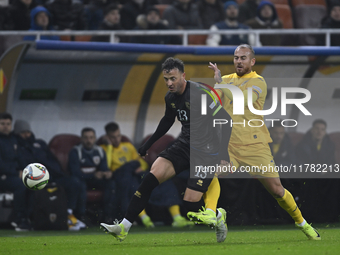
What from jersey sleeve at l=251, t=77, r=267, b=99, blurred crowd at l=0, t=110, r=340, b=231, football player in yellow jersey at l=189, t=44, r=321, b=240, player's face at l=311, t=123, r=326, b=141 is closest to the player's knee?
football player in yellow jersey at l=189, t=44, r=321, b=240

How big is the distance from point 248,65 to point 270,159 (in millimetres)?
1000

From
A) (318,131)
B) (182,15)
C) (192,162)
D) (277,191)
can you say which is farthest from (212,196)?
(182,15)

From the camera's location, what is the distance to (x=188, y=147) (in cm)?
590

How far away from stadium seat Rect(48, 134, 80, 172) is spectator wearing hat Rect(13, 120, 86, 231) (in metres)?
0.64

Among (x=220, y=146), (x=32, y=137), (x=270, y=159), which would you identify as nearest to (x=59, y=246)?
(x=220, y=146)

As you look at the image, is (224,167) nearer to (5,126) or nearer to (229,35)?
(5,126)

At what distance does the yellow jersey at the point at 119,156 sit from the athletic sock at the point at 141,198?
13.0 ft

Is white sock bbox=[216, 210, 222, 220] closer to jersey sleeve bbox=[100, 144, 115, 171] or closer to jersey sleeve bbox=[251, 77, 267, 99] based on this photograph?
jersey sleeve bbox=[251, 77, 267, 99]

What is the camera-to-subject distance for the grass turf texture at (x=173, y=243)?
5.28m

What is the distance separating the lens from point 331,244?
5723 millimetres

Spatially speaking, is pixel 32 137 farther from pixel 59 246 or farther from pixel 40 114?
pixel 59 246

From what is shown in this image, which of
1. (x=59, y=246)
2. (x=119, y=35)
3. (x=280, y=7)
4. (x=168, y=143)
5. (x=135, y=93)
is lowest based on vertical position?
(x=59, y=246)

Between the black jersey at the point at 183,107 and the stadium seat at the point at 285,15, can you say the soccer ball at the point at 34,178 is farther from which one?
the stadium seat at the point at 285,15

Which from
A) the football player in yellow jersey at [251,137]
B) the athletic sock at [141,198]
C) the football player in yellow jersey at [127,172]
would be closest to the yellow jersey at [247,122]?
the football player in yellow jersey at [251,137]
